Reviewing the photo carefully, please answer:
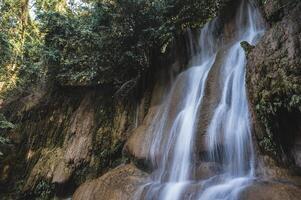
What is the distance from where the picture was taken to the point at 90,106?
1109 centimetres

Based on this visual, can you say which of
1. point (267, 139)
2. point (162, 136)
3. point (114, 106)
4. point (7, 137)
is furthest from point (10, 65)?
point (267, 139)

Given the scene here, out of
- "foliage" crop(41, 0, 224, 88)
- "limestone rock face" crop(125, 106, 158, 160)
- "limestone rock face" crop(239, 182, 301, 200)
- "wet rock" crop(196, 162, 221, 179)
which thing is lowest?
"limestone rock face" crop(239, 182, 301, 200)

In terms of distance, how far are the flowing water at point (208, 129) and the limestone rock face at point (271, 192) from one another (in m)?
0.22

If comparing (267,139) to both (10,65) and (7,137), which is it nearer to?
(7,137)

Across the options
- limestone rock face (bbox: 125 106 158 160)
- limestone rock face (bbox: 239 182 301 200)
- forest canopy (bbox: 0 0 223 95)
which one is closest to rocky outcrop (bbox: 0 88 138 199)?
forest canopy (bbox: 0 0 223 95)

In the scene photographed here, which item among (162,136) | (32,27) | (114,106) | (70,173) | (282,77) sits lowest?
(70,173)

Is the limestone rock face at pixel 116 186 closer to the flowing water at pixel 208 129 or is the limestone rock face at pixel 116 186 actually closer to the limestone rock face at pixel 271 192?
the flowing water at pixel 208 129

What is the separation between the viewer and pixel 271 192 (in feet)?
14.3

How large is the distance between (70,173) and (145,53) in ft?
13.5

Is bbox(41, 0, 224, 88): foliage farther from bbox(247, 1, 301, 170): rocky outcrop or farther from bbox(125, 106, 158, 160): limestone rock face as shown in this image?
bbox(247, 1, 301, 170): rocky outcrop

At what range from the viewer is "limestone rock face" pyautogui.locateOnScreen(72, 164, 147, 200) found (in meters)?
6.87

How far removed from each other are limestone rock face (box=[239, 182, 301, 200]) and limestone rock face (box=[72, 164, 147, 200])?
2.67 meters

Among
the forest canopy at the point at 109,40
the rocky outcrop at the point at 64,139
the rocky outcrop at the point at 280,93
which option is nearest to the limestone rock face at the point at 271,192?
the rocky outcrop at the point at 280,93

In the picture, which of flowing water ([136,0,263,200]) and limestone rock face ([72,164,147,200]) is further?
limestone rock face ([72,164,147,200])
